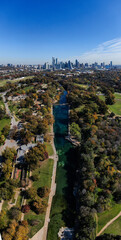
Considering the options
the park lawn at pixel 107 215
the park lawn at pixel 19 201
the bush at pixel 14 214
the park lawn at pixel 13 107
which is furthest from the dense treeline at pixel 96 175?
the park lawn at pixel 13 107

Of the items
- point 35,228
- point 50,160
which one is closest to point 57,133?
point 50,160

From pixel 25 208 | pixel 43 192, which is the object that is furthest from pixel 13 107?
pixel 25 208

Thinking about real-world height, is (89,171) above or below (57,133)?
below

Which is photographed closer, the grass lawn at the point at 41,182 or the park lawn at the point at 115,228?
the park lawn at the point at 115,228

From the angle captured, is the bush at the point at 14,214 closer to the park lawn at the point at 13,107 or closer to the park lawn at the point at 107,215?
the park lawn at the point at 107,215

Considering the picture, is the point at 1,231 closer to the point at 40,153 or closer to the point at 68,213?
the point at 68,213

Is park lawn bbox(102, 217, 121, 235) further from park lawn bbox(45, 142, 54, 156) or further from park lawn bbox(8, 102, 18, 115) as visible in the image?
park lawn bbox(8, 102, 18, 115)
